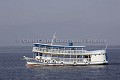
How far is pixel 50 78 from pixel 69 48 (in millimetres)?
25819

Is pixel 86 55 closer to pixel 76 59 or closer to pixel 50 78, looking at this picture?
pixel 76 59

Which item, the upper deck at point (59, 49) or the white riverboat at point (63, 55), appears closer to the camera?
the upper deck at point (59, 49)

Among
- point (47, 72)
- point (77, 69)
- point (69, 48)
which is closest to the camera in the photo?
point (47, 72)

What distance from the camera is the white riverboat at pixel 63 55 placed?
10638 centimetres

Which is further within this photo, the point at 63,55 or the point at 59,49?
the point at 63,55

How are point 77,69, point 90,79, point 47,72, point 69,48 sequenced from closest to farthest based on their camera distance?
1. point 90,79
2. point 47,72
3. point 77,69
4. point 69,48

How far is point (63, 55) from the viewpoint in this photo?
352ft

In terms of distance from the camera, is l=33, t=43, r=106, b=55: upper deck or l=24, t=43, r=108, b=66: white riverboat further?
l=24, t=43, r=108, b=66: white riverboat

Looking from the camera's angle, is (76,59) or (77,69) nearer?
(77,69)

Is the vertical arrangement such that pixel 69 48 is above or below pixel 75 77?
above

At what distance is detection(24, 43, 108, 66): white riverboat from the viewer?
106375 millimetres

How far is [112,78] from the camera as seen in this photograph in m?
82.2

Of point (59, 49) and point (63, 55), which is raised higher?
point (59, 49)

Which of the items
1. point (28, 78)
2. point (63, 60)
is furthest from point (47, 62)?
point (28, 78)
